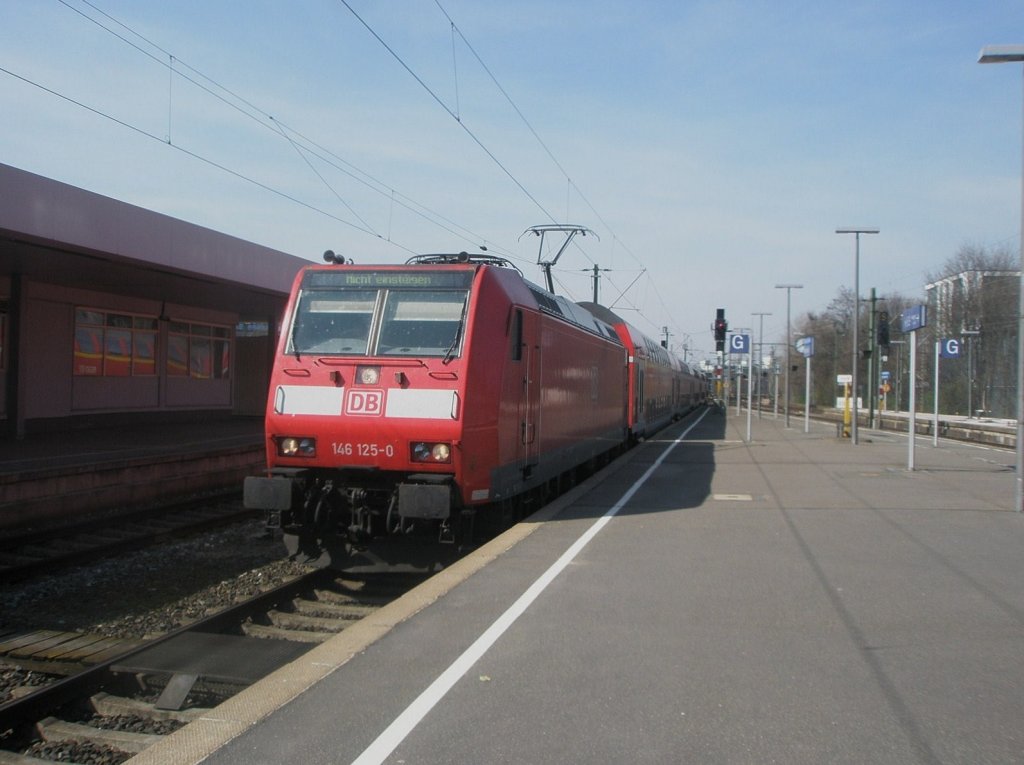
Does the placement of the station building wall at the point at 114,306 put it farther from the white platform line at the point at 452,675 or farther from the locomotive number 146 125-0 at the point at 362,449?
the white platform line at the point at 452,675

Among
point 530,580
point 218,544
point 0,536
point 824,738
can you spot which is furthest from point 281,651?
point 0,536

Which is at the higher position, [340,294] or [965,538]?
[340,294]

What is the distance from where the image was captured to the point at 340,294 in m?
9.63

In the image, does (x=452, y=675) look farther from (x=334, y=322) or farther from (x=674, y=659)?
(x=334, y=322)

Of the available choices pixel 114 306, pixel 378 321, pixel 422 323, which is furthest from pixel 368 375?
pixel 114 306

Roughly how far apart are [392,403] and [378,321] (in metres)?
1.03

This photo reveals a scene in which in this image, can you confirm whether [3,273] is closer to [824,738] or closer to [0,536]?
[0,536]

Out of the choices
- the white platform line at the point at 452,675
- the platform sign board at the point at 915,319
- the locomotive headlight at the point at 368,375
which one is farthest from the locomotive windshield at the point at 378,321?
the platform sign board at the point at 915,319

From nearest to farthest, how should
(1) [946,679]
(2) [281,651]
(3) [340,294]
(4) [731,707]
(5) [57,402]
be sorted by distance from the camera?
(4) [731,707] < (1) [946,679] < (2) [281,651] < (3) [340,294] < (5) [57,402]

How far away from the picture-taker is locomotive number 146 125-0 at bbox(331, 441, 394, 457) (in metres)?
8.77

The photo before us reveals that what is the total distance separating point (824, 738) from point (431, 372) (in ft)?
17.7

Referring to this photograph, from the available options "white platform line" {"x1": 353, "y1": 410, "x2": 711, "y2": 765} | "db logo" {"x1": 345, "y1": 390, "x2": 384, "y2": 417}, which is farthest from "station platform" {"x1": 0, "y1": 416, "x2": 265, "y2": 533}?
"white platform line" {"x1": 353, "y1": 410, "x2": 711, "y2": 765}

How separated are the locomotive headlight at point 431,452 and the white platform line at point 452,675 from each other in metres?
1.44

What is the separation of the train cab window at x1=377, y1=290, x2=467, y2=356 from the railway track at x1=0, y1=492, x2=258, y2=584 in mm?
4735
